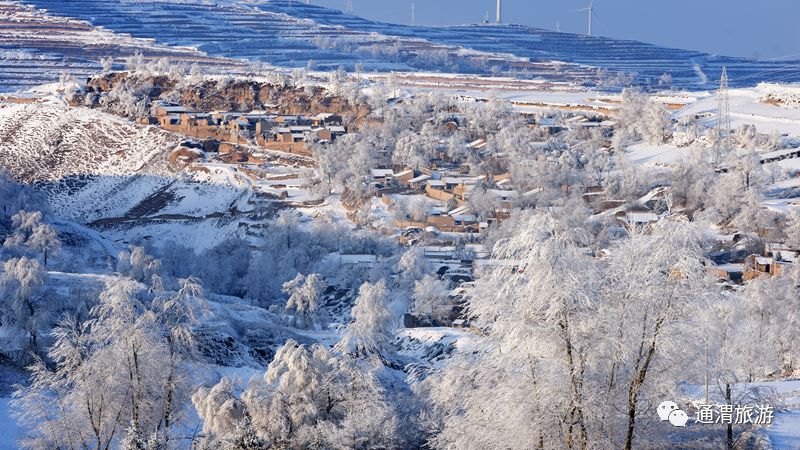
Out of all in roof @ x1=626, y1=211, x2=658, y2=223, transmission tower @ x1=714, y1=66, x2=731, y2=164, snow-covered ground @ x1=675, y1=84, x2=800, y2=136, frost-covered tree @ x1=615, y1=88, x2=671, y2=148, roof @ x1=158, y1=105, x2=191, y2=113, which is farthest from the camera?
roof @ x1=158, y1=105, x2=191, y2=113

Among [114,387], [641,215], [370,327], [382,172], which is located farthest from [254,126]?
[114,387]

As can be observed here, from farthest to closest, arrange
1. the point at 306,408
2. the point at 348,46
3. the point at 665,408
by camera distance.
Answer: the point at 348,46, the point at 306,408, the point at 665,408

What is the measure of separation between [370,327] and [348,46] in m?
86.5

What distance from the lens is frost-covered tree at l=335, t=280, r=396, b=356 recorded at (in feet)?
73.2

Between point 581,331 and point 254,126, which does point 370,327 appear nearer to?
point 581,331

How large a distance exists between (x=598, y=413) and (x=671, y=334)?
1.18 metres

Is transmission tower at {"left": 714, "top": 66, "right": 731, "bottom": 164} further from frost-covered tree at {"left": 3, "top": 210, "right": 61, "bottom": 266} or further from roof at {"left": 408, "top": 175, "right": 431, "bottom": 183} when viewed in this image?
frost-covered tree at {"left": 3, "top": 210, "right": 61, "bottom": 266}

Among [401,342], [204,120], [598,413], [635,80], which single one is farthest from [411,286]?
[635,80]

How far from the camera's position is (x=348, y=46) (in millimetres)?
110125

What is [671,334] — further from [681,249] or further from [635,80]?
[635,80]

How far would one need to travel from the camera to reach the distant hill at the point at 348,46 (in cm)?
9769

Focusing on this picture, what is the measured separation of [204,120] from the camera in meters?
59.9

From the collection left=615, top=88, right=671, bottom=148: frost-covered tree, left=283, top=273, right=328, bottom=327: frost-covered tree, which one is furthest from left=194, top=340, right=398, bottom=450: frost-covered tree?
left=615, top=88, right=671, bottom=148: frost-covered tree

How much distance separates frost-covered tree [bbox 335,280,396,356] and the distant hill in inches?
2373
